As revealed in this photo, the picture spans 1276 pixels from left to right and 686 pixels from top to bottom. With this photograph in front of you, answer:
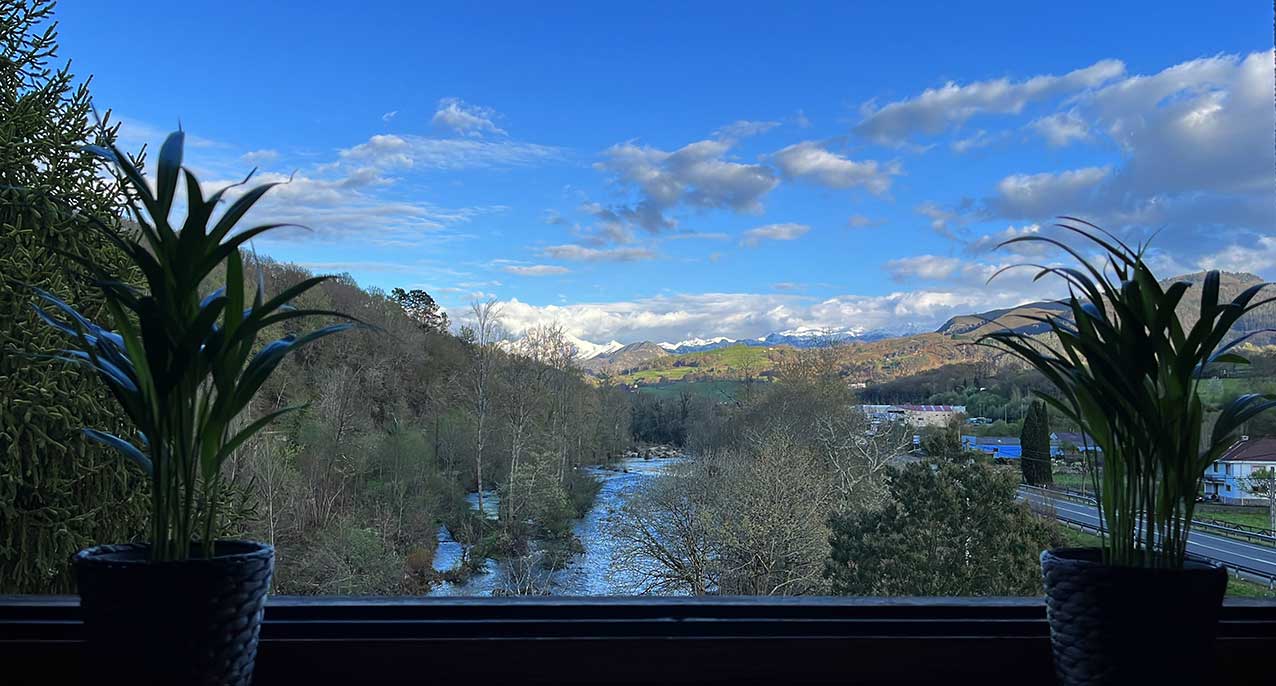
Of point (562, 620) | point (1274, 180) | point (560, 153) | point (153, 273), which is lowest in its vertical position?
point (562, 620)

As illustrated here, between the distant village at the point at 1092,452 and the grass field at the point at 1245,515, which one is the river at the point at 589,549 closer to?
the distant village at the point at 1092,452

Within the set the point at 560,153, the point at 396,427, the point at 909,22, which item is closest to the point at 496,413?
the point at 396,427

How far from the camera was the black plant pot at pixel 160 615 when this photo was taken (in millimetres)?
1134

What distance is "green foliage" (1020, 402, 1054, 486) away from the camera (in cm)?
278

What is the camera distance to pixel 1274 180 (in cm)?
240

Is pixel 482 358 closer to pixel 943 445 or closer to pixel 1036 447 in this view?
pixel 943 445

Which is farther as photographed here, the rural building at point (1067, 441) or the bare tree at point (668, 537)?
the bare tree at point (668, 537)

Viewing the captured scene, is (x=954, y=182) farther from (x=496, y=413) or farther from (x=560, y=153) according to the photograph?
(x=496, y=413)

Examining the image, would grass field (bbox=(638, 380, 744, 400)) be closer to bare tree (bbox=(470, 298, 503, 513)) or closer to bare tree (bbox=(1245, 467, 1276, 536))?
bare tree (bbox=(470, 298, 503, 513))

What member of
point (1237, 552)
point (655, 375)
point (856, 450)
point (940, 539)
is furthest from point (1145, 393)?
point (856, 450)

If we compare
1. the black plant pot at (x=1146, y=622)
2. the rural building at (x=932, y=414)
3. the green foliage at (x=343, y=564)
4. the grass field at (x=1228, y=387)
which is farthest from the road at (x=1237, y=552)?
the green foliage at (x=343, y=564)

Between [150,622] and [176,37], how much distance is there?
219 centimetres

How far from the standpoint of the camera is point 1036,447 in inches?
110

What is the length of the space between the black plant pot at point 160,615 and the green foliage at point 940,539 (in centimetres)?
325
